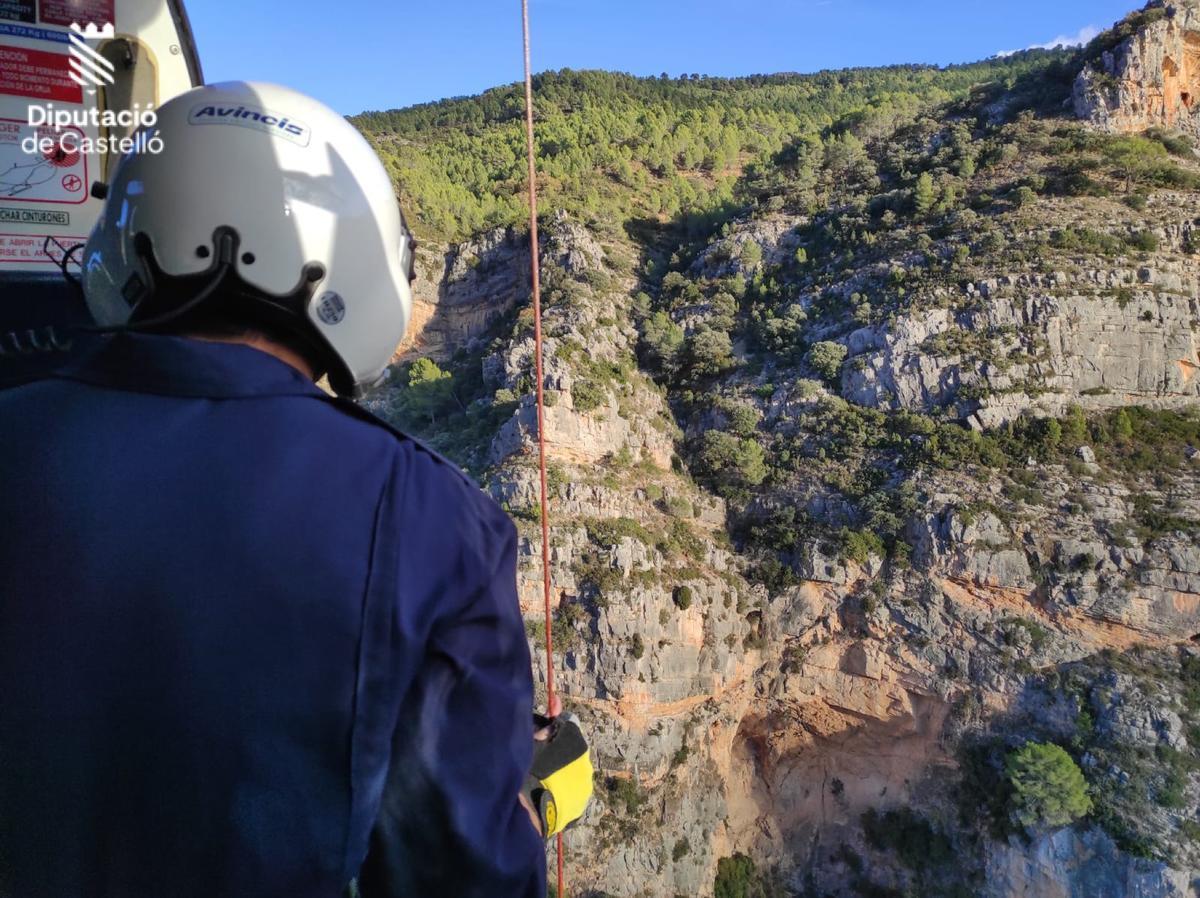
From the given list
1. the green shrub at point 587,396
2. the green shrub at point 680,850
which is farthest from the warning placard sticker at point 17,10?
the green shrub at point 680,850

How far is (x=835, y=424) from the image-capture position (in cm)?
1792

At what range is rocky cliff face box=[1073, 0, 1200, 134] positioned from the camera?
21859mm

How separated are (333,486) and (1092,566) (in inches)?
681

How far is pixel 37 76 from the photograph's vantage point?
1.86 m

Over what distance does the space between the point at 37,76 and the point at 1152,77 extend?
98.3 ft

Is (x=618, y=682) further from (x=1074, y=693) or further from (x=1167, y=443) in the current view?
(x=1167, y=443)

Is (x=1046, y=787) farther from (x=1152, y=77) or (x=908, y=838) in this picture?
(x=1152, y=77)

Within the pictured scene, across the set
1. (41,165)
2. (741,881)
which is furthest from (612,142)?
(41,165)

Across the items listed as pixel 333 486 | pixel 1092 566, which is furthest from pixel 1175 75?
pixel 333 486

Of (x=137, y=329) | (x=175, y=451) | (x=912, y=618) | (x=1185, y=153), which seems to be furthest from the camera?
(x=1185, y=153)

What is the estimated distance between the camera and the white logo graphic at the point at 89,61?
1845 millimetres

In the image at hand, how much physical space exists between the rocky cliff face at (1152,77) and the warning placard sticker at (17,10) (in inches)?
1131

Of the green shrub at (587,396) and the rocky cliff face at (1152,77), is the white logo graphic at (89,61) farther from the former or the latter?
the rocky cliff face at (1152,77)

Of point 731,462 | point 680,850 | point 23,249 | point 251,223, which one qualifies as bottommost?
point 680,850
